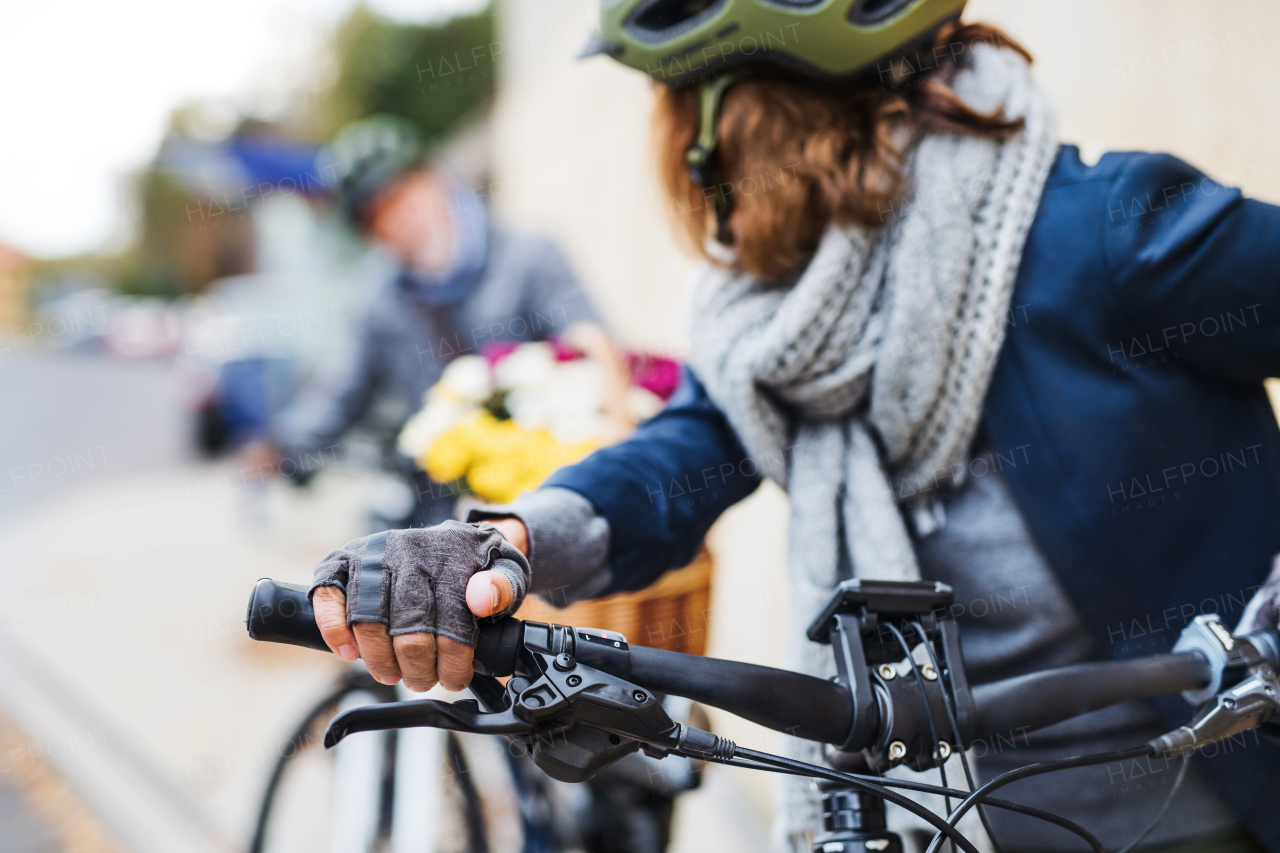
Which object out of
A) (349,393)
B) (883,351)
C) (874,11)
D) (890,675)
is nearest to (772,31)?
(874,11)

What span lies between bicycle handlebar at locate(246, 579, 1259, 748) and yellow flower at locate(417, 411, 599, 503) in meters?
0.89

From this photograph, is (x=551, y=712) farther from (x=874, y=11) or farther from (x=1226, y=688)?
(x=874, y=11)

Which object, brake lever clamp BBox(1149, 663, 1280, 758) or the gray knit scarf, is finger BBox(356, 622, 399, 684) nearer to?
the gray knit scarf

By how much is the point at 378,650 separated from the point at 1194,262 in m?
1.11

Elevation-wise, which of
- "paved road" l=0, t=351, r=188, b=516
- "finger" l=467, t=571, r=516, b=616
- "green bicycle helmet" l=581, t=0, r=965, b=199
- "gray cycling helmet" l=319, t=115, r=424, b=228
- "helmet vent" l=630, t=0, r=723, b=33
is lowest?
"finger" l=467, t=571, r=516, b=616

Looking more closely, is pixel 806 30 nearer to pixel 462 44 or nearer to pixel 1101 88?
pixel 1101 88

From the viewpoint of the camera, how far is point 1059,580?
1.32 meters

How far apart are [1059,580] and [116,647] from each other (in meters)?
6.08

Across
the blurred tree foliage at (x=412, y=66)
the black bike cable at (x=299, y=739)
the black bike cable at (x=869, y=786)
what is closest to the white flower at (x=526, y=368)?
the black bike cable at (x=299, y=739)

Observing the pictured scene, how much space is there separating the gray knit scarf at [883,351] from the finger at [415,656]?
2.23 feet

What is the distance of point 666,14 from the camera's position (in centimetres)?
140

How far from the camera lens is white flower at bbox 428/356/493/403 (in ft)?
7.04

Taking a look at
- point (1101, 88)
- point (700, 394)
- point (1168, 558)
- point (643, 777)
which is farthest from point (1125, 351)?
point (643, 777)

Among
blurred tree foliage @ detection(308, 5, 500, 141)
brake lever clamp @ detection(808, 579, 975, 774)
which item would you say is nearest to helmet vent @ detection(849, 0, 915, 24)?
brake lever clamp @ detection(808, 579, 975, 774)
